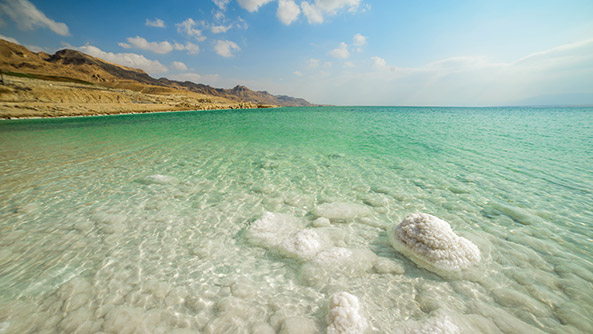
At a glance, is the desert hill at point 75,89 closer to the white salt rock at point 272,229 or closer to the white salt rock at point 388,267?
the white salt rock at point 272,229

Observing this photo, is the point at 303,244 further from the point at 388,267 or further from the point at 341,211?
the point at 341,211

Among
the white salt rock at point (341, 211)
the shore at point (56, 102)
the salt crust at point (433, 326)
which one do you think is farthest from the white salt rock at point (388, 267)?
the shore at point (56, 102)

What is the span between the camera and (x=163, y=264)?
3.51 meters

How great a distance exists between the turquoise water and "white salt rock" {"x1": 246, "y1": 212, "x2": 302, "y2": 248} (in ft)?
0.46

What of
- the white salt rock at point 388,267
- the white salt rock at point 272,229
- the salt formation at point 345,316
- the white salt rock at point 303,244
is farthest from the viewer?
the white salt rock at point 272,229

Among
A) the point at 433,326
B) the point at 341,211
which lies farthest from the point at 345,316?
the point at 341,211

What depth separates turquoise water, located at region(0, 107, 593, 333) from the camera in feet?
8.61

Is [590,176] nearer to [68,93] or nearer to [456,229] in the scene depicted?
[456,229]

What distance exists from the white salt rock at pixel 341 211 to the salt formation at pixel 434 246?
1.12m

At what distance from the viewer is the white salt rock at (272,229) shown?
406 centimetres

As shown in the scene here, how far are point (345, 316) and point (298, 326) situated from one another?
Answer: 1.85 feet

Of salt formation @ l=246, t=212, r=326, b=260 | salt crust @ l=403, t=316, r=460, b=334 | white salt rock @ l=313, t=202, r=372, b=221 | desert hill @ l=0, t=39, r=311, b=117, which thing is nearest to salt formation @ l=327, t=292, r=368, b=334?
salt crust @ l=403, t=316, r=460, b=334

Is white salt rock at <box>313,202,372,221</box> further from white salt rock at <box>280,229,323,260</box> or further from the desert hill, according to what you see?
the desert hill

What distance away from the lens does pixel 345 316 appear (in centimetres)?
246
